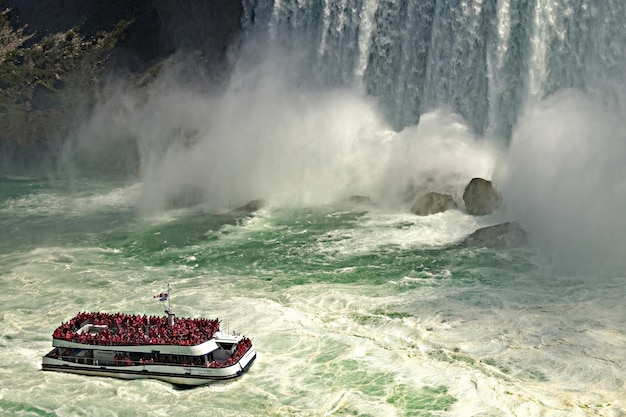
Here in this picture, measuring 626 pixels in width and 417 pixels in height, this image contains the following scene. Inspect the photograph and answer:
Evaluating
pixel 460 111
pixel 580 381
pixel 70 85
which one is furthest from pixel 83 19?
pixel 580 381

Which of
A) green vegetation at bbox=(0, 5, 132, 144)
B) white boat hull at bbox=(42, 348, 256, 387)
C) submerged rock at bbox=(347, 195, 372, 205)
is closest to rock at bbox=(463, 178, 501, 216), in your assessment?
submerged rock at bbox=(347, 195, 372, 205)

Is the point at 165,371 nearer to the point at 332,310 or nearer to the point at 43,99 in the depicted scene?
the point at 332,310

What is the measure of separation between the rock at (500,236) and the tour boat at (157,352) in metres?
15.1

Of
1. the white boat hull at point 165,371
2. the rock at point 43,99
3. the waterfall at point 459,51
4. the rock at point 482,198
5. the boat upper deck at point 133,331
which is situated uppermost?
the waterfall at point 459,51

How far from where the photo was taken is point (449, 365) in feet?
84.1

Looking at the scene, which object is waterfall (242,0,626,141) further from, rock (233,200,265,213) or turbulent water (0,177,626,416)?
rock (233,200,265,213)

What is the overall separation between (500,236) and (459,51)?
14.0 metres

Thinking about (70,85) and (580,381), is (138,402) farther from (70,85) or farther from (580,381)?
(70,85)

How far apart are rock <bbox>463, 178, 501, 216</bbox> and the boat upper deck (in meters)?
19.5

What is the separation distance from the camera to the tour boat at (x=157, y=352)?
83.1 feet

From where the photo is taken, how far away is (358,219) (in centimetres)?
4409

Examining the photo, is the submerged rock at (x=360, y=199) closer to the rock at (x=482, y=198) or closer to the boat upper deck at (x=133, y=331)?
the rock at (x=482, y=198)

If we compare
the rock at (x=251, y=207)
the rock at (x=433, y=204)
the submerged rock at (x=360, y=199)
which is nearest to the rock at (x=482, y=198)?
the rock at (x=433, y=204)

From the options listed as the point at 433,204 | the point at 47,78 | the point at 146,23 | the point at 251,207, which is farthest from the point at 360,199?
the point at 47,78
